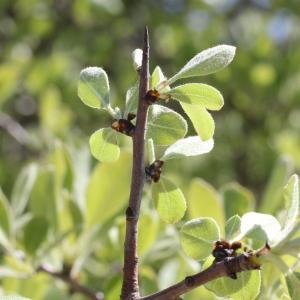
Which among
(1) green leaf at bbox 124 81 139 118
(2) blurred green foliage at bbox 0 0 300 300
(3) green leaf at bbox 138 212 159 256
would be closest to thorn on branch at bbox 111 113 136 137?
(1) green leaf at bbox 124 81 139 118

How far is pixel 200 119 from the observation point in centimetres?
72

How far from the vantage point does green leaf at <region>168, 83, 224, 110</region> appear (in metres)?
0.70

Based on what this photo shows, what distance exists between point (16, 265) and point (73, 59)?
1.95 metres

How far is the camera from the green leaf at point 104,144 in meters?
0.72

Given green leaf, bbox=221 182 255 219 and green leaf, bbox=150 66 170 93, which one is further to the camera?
green leaf, bbox=221 182 255 219

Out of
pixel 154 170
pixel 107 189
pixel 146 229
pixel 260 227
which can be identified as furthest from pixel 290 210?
pixel 107 189

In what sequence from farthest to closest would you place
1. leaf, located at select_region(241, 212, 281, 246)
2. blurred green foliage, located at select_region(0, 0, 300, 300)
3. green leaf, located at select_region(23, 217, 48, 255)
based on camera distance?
blurred green foliage, located at select_region(0, 0, 300, 300) < green leaf, located at select_region(23, 217, 48, 255) < leaf, located at select_region(241, 212, 281, 246)

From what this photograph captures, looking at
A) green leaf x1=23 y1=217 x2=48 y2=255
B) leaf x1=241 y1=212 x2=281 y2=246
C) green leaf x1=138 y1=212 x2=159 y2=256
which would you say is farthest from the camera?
green leaf x1=23 y1=217 x2=48 y2=255

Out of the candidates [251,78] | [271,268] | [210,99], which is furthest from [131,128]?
[251,78]

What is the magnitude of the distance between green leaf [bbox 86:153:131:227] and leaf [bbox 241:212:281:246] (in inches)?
23.5

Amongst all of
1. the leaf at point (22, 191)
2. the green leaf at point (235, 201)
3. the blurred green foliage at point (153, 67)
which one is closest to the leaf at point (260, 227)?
the green leaf at point (235, 201)

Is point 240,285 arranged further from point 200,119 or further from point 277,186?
point 277,186

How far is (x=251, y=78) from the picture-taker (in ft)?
9.22

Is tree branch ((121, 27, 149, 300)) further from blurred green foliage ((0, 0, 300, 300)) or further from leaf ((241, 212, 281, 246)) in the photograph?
blurred green foliage ((0, 0, 300, 300))
